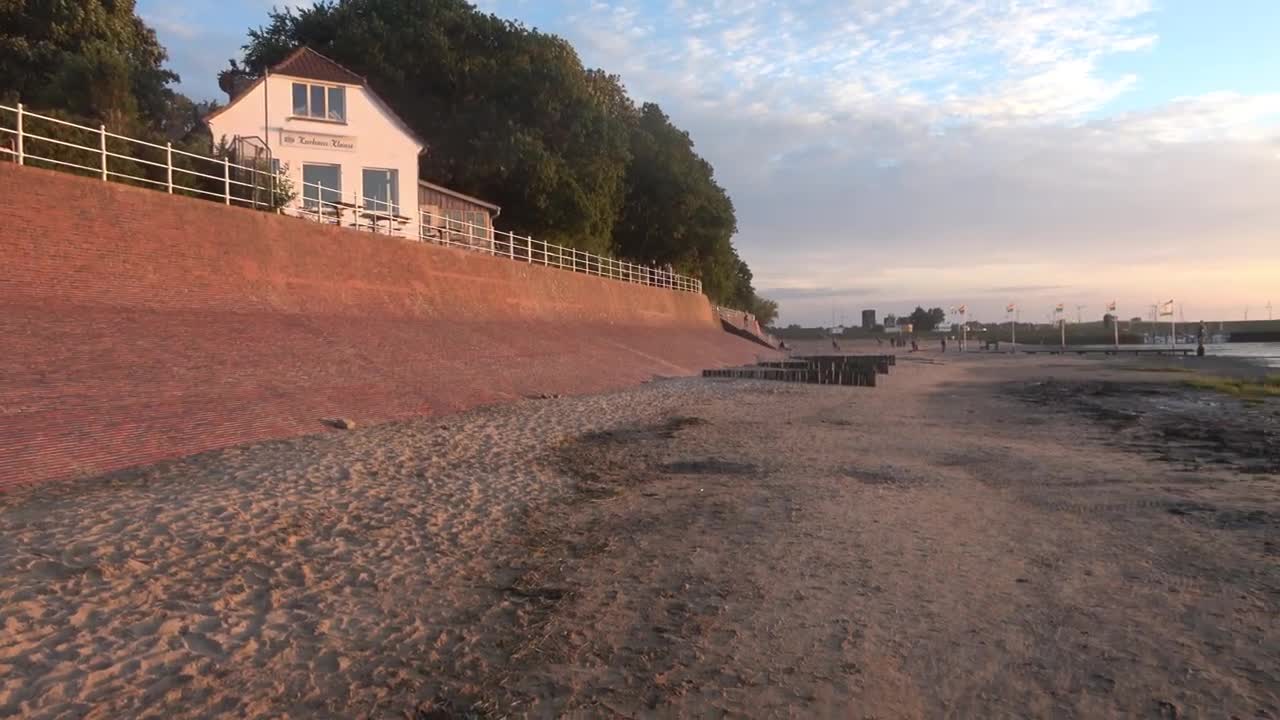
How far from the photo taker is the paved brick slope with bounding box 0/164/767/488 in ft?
34.6

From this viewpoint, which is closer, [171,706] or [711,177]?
[171,706]

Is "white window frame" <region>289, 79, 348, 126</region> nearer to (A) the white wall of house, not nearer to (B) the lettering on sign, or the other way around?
(A) the white wall of house

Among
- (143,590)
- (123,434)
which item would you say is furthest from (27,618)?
(123,434)

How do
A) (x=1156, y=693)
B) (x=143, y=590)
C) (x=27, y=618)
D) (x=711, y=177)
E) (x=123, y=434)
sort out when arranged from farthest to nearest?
(x=711, y=177) → (x=123, y=434) → (x=143, y=590) → (x=27, y=618) → (x=1156, y=693)

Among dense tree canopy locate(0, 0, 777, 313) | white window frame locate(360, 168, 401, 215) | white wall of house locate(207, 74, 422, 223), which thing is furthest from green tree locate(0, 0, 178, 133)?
white window frame locate(360, 168, 401, 215)

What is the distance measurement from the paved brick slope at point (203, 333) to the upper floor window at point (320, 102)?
7916 millimetres

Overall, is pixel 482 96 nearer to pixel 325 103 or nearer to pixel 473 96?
pixel 473 96

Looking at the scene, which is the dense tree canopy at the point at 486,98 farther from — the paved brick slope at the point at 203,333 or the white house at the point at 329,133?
the paved brick slope at the point at 203,333

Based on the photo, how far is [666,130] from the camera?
59.6 m

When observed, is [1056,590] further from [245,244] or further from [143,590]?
[245,244]

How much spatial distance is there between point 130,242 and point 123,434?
523 centimetres

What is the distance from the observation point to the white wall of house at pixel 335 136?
27.8 metres

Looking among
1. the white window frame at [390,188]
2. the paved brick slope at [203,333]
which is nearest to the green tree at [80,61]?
the white window frame at [390,188]

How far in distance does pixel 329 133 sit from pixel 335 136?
0.68 ft
